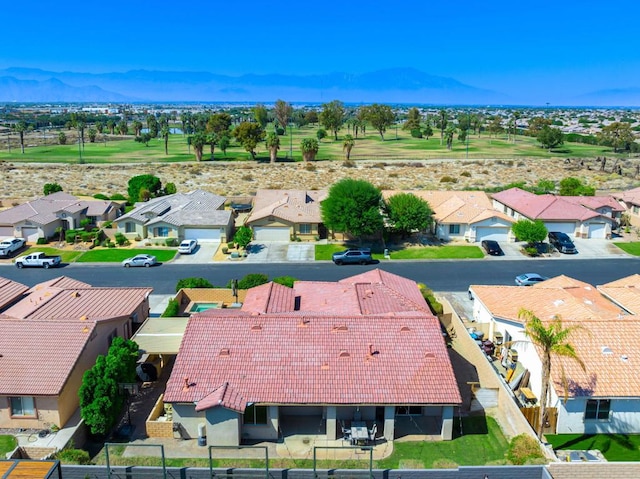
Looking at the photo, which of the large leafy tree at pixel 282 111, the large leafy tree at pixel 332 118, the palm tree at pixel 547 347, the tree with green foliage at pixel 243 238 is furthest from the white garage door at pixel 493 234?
the large leafy tree at pixel 282 111

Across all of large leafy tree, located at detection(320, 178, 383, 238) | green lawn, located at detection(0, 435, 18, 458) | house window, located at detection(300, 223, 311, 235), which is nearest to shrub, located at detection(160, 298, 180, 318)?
green lawn, located at detection(0, 435, 18, 458)

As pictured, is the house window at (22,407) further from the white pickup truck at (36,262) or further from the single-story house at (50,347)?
the white pickup truck at (36,262)

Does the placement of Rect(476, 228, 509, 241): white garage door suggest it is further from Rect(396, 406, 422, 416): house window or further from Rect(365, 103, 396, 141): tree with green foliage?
Rect(365, 103, 396, 141): tree with green foliage

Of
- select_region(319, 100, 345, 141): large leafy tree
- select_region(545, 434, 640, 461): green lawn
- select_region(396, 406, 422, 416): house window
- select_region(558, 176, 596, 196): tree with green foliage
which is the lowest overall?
select_region(545, 434, 640, 461): green lawn

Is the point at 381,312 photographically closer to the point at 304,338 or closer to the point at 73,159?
the point at 304,338

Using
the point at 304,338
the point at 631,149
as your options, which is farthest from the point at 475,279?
the point at 631,149

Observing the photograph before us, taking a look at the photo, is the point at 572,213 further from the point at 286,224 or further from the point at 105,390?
the point at 105,390
